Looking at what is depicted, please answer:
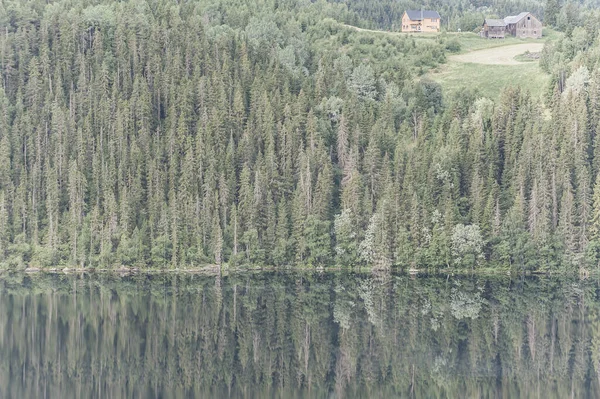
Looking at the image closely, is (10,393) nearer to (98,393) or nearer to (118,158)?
(98,393)

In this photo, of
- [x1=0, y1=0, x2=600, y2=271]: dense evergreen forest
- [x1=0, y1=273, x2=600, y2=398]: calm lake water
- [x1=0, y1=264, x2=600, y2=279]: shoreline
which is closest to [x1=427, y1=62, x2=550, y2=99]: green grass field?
[x1=0, y1=0, x2=600, y2=271]: dense evergreen forest

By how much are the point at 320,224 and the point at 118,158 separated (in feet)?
138

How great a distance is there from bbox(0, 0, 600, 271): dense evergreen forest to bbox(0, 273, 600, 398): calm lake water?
46.4ft

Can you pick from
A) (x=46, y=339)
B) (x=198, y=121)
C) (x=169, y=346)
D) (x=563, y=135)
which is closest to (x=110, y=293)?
(x=46, y=339)

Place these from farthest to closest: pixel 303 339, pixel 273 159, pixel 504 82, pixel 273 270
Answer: pixel 504 82 < pixel 273 159 < pixel 273 270 < pixel 303 339

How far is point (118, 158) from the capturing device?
173 m

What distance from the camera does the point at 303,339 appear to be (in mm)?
96938

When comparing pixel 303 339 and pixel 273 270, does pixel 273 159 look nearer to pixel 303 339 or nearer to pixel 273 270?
pixel 273 270

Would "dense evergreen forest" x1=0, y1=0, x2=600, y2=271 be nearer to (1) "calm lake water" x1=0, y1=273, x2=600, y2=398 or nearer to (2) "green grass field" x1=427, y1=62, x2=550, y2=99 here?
(2) "green grass field" x1=427, y1=62, x2=550, y2=99

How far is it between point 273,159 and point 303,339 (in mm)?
73566

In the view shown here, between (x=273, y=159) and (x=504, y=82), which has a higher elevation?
(x=504, y=82)

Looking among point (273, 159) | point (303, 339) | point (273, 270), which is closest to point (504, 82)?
point (273, 159)

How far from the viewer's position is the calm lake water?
80.6 meters

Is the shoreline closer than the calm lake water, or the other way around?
the calm lake water
